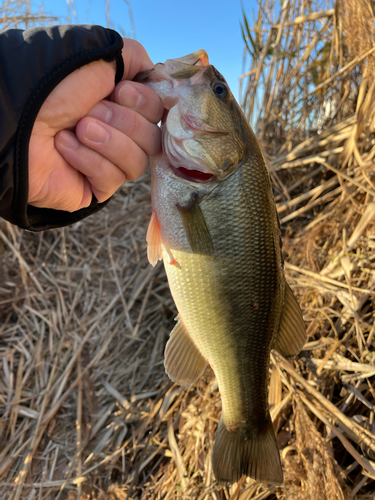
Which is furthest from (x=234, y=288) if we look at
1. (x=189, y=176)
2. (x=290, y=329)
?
(x=189, y=176)

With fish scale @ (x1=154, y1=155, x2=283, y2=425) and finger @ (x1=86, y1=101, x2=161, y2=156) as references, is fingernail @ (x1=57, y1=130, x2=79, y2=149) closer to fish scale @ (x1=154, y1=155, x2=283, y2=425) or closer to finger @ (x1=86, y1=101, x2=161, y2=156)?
finger @ (x1=86, y1=101, x2=161, y2=156)

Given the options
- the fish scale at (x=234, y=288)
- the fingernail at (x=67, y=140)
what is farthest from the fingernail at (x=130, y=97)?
the fish scale at (x=234, y=288)

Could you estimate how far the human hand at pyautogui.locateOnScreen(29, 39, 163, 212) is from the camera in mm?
1163

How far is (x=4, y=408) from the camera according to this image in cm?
260

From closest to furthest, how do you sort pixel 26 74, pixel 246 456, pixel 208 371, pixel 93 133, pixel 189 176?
pixel 26 74, pixel 93 133, pixel 189 176, pixel 246 456, pixel 208 371

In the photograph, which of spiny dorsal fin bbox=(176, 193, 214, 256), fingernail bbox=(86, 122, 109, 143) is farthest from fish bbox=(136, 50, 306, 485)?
fingernail bbox=(86, 122, 109, 143)

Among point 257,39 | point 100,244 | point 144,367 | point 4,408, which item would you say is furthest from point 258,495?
point 257,39

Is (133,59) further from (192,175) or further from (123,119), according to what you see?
(192,175)

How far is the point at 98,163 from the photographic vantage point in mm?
1299

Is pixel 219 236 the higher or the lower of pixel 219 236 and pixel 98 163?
the lower

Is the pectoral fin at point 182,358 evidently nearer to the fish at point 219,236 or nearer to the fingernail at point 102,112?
the fish at point 219,236

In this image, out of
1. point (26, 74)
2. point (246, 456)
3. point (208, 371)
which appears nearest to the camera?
point (26, 74)

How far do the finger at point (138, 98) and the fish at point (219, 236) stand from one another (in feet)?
0.19

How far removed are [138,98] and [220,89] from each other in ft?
1.18
